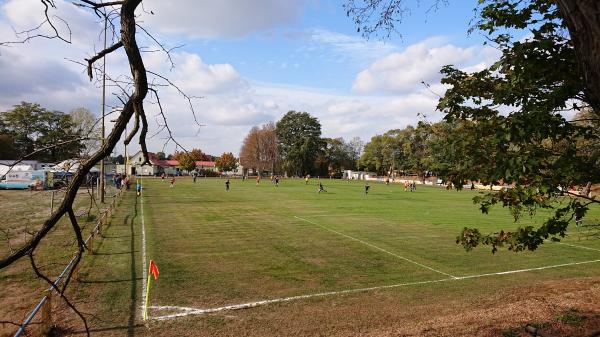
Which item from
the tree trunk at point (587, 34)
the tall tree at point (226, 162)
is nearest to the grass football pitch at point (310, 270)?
the tree trunk at point (587, 34)

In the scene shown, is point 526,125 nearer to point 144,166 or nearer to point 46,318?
point 144,166

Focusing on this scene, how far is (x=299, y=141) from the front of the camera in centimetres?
11619

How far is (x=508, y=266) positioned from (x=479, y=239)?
32.0 feet

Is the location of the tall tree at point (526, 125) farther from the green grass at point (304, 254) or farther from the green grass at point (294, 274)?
the green grass at point (304, 254)

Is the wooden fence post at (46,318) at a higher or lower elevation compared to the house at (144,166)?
lower

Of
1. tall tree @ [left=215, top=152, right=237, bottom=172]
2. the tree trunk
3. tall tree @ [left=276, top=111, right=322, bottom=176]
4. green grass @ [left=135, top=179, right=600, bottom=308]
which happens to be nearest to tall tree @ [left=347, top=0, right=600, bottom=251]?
the tree trunk

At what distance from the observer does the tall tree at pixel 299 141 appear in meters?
115

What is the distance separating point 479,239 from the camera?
7410 mm

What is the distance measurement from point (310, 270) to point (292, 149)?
101942 mm

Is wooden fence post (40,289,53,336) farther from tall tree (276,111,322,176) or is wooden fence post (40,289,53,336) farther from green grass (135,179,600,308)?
tall tree (276,111,322,176)

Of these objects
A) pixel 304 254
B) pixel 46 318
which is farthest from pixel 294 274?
pixel 46 318

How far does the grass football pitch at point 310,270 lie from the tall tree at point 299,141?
8817cm

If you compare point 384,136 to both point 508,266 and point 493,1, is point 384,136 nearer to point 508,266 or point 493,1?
point 508,266

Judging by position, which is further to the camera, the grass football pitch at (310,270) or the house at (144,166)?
the grass football pitch at (310,270)
